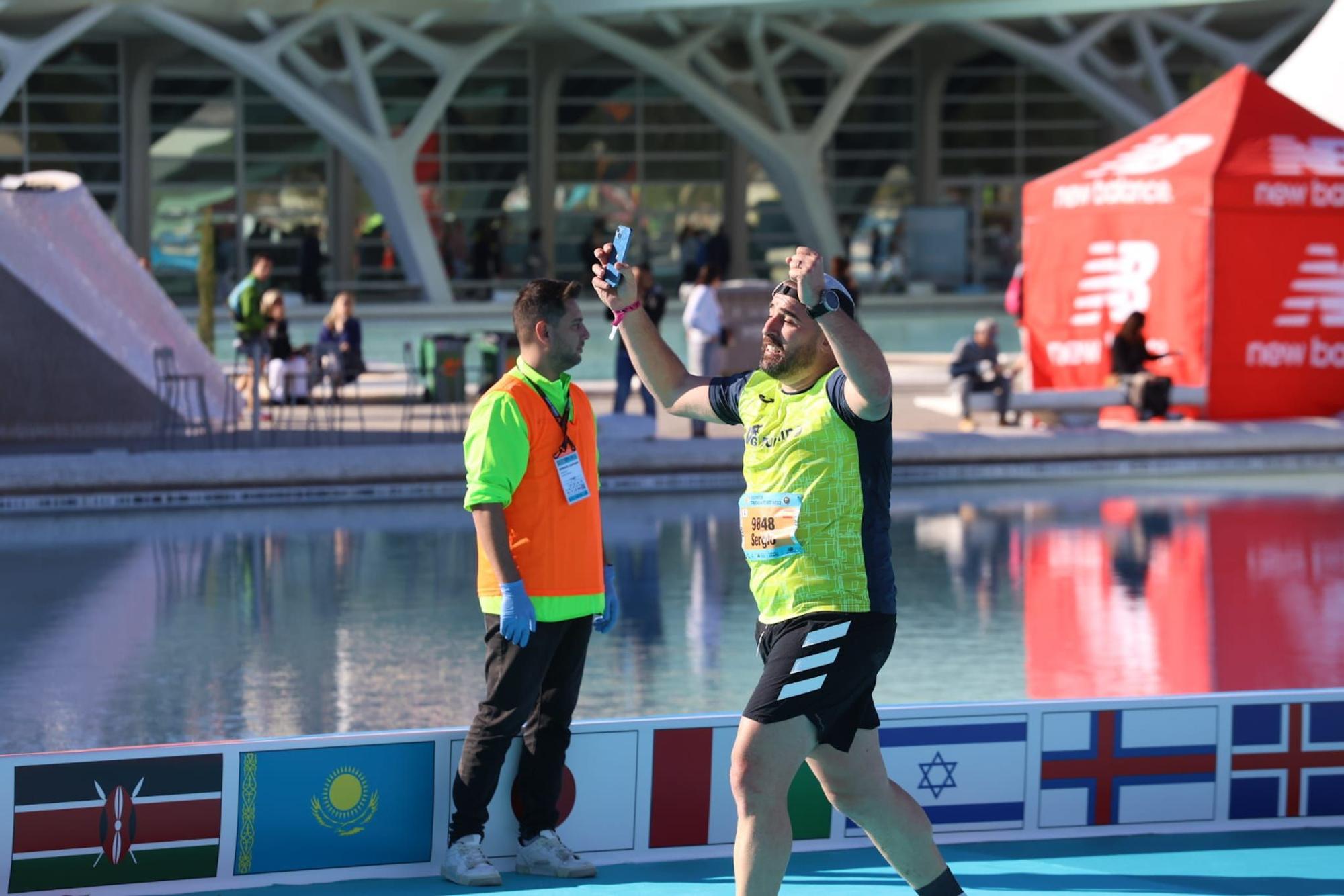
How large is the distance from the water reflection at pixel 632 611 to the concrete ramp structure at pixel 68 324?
307cm

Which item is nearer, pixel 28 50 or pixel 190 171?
pixel 28 50

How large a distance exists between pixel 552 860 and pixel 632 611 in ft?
16.4

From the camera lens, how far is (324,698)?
27.4 feet

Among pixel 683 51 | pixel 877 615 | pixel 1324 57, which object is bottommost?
pixel 877 615

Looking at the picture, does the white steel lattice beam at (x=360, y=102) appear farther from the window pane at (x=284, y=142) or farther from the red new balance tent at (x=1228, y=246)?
the red new balance tent at (x=1228, y=246)

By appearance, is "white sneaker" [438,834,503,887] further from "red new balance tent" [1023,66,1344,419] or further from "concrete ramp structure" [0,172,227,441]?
"red new balance tent" [1023,66,1344,419]

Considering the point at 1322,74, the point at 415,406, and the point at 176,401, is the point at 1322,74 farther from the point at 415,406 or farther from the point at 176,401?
the point at 176,401

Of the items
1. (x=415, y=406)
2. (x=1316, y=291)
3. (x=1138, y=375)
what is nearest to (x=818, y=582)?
(x=1138, y=375)

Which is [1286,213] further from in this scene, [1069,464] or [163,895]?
[163,895]

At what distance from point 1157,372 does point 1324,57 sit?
4.02 metres

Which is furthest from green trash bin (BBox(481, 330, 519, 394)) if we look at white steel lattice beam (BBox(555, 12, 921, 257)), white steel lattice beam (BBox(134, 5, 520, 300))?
white steel lattice beam (BBox(555, 12, 921, 257))

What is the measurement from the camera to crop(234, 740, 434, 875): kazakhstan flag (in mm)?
5543

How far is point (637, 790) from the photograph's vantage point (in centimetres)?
584

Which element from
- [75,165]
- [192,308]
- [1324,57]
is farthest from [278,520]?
[75,165]
